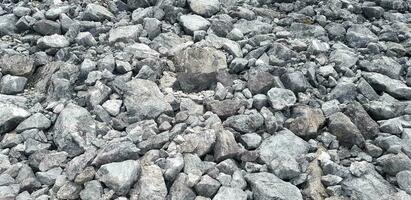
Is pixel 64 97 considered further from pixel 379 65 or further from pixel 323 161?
pixel 379 65

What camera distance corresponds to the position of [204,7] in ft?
27.5

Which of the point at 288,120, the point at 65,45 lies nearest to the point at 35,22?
the point at 65,45

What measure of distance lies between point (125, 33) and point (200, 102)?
2.11 meters

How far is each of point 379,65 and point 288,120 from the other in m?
2.17

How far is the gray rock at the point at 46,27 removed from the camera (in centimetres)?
760

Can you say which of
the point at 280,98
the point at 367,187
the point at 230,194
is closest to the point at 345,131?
the point at 367,187

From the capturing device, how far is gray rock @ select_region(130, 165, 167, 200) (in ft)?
16.9

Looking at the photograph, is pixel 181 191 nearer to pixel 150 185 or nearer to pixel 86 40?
pixel 150 185

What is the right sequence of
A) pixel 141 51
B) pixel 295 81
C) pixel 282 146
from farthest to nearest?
pixel 141 51 < pixel 295 81 < pixel 282 146

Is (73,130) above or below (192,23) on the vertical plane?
below

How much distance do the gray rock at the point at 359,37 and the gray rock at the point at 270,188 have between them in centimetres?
374

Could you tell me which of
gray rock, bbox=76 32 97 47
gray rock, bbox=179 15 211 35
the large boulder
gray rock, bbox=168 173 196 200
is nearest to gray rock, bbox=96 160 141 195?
gray rock, bbox=168 173 196 200

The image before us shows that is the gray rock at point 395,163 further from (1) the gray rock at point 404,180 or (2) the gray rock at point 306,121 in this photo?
(2) the gray rock at point 306,121

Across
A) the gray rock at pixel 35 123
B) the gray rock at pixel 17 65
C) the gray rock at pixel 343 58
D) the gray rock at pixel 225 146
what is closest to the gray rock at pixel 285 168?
the gray rock at pixel 225 146
